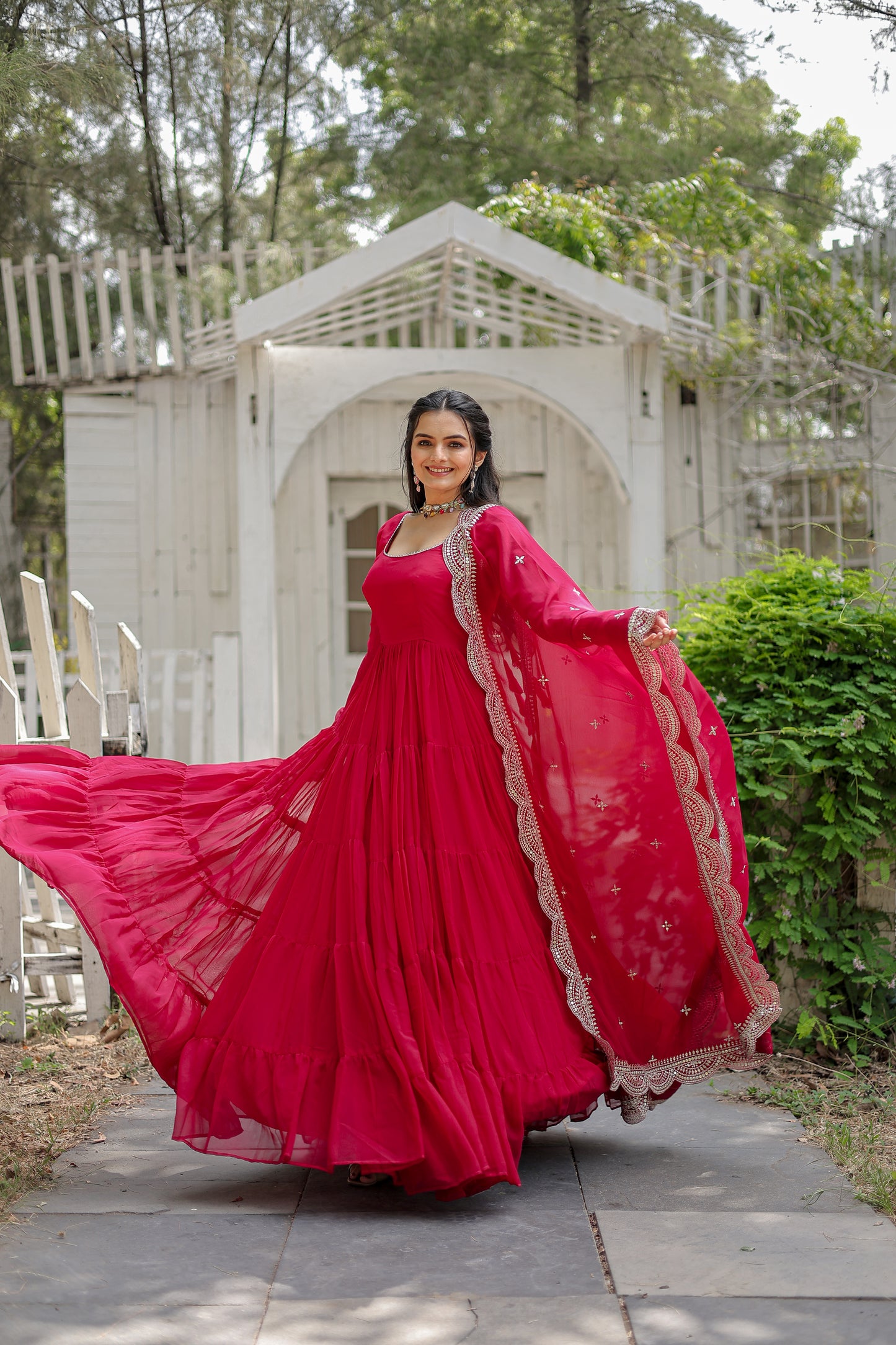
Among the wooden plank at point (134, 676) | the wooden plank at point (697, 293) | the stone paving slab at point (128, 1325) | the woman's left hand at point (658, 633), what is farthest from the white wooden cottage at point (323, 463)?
the stone paving slab at point (128, 1325)

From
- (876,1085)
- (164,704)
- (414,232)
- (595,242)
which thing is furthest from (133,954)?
(595,242)

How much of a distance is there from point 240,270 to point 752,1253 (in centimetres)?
634

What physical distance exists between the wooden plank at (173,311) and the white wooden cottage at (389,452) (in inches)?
0.5

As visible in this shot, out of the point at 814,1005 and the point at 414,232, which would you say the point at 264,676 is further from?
the point at 814,1005

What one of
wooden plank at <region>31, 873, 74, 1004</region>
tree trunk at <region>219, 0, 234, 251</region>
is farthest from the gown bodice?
tree trunk at <region>219, 0, 234, 251</region>

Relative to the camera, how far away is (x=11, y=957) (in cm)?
387

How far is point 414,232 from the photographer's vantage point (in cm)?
588

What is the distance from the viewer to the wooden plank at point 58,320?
23.0ft

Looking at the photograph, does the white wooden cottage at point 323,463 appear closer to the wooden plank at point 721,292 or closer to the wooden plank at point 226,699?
the wooden plank at point 226,699

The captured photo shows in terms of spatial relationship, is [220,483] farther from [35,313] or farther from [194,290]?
[35,313]

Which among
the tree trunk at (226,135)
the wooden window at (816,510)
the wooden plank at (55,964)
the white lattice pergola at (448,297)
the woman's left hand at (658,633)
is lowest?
the wooden plank at (55,964)

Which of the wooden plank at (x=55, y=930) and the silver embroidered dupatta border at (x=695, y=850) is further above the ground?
the silver embroidered dupatta border at (x=695, y=850)

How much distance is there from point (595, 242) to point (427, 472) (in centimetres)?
461

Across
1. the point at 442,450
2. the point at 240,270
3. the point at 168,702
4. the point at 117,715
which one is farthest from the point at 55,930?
Result: the point at 240,270
